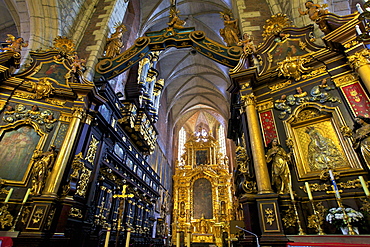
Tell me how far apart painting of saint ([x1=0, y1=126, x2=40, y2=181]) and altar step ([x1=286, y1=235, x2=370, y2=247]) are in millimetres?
5662

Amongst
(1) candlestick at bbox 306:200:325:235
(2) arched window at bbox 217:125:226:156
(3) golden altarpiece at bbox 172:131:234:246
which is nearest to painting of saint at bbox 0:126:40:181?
(1) candlestick at bbox 306:200:325:235

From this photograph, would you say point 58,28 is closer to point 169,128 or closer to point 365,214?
point 365,214

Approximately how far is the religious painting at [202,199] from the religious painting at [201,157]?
6.69ft

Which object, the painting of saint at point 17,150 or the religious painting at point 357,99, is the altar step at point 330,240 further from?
the painting of saint at point 17,150

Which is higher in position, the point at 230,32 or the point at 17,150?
the point at 230,32

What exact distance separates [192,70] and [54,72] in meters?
14.6

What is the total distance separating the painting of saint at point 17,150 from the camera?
464 centimetres

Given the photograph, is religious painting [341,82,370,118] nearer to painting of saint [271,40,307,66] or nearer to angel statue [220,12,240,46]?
painting of saint [271,40,307,66]

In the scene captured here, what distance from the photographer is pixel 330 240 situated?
3.10 metres

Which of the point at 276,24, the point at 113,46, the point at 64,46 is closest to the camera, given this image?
the point at 276,24

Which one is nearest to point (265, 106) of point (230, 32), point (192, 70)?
point (230, 32)

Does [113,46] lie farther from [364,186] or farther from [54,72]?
[364,186]

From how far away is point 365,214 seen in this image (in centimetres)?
329

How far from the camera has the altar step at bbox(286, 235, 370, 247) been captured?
2.51 metres
